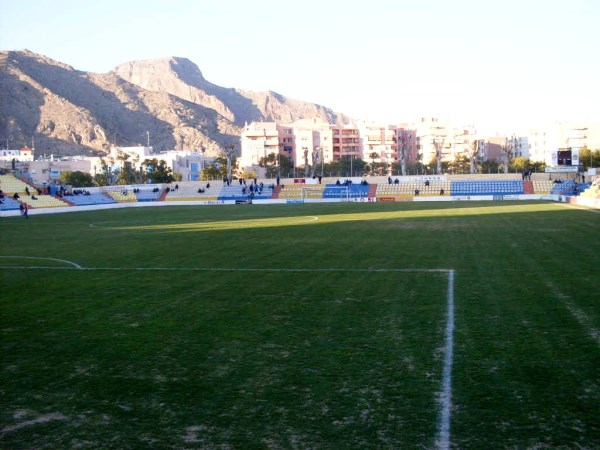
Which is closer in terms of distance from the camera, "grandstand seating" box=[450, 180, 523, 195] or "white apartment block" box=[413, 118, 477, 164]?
"grandstand seating" box=[450, 180, 523, 195]

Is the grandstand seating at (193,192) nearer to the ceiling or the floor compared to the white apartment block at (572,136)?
nearer to the floor

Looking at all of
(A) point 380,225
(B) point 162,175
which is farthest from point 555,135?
(A) point 380,225

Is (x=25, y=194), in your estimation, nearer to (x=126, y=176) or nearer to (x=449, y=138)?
(x=126, y=176)

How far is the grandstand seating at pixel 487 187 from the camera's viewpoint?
67688 mm

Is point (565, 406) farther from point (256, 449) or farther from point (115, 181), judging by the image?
point (115, 181)

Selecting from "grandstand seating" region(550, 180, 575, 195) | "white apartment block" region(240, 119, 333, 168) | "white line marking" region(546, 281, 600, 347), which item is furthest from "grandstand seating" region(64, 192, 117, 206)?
"white apartment block" region(240, 119, 333, 168)

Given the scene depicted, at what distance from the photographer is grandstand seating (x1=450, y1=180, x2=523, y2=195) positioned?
67.7 metres

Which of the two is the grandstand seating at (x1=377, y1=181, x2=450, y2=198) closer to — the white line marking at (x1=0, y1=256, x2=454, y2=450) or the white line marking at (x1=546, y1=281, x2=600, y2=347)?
the white line marking at (x1=0, y1=256, x2=454, y2=450)

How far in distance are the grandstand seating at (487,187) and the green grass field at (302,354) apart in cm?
5291

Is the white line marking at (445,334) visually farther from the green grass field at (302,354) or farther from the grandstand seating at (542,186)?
the grandstand seating at (542,186)

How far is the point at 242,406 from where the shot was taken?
608cm

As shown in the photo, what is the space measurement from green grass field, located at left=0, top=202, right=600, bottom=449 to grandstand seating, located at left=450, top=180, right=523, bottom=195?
174 ft

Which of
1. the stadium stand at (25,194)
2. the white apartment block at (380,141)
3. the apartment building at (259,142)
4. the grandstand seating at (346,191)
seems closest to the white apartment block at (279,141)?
the apartment building at (259,142)

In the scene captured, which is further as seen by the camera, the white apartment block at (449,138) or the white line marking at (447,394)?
the white apartment block at (449,138)
